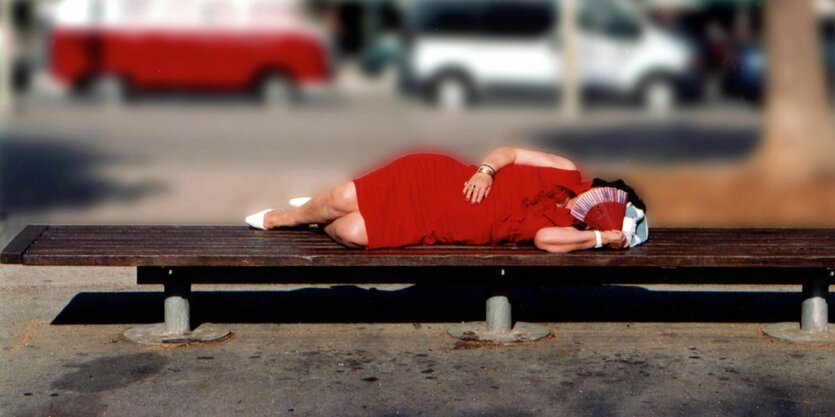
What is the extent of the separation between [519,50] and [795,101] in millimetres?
11741

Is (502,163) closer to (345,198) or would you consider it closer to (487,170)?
(487,170)

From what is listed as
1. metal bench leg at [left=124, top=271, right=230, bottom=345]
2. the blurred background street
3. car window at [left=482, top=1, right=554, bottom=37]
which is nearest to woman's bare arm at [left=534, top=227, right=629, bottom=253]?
metal bench leg at [left=124, top=271, right=230, bottom=345]

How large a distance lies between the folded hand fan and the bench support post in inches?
19.2

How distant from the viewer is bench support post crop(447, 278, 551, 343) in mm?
6004

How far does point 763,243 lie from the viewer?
239 inches

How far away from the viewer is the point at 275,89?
21016 mm

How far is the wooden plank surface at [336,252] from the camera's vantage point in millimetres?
5531

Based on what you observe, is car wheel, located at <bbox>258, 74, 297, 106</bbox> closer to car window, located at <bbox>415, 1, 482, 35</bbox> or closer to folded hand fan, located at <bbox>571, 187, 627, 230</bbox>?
car window, located at <bbox>415, 1, 482, 35</bbox>

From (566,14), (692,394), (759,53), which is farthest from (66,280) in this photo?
(759,53)

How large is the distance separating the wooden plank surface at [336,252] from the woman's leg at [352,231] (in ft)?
0.13

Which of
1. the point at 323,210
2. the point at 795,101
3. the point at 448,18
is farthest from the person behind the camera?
the point at 448,18

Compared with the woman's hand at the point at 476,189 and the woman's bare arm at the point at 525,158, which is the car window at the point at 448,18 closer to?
the woman's bare arm at the point at 525,158

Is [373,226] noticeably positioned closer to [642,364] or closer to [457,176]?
[457,176]

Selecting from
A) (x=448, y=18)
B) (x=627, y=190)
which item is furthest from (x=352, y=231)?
(x=448, y=18)
